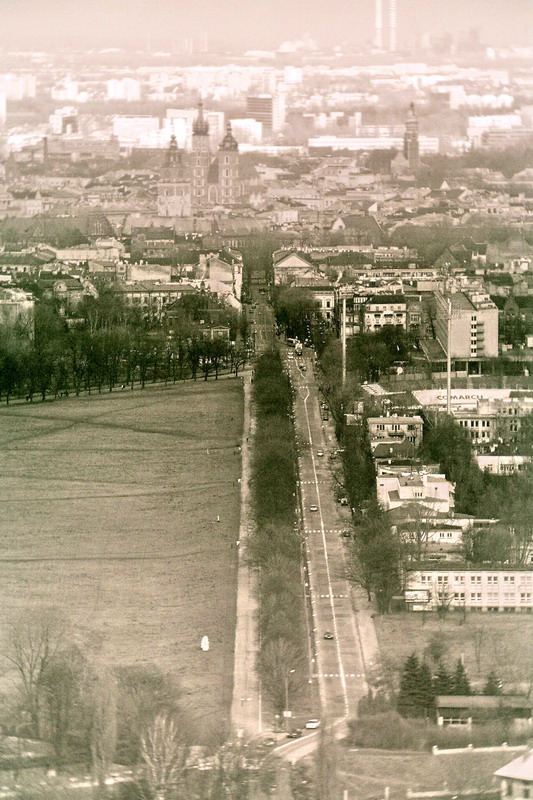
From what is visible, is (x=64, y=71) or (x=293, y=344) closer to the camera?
(x=293, y=344)

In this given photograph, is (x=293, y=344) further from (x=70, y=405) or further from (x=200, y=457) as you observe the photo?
(x=200, y=457)

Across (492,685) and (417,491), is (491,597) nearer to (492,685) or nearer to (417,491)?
(492,685)

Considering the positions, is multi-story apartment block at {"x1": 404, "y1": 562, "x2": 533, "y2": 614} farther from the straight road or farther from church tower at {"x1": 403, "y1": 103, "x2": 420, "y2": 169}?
church tower at {"x1": 403, "y1": 103, "x2": 420, "y2": 169}

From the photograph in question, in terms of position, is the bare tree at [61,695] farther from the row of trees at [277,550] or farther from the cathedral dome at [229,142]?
the cathedral dome at [229,142]

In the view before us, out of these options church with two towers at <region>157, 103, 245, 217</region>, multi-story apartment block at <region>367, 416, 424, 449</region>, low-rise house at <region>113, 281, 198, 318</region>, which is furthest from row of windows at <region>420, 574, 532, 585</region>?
church with two towers at <region>157, 103, 245, 217</region>

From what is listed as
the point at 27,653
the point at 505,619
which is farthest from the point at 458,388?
the point at 27,653

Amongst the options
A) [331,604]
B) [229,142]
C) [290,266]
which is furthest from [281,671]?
[229,142]
